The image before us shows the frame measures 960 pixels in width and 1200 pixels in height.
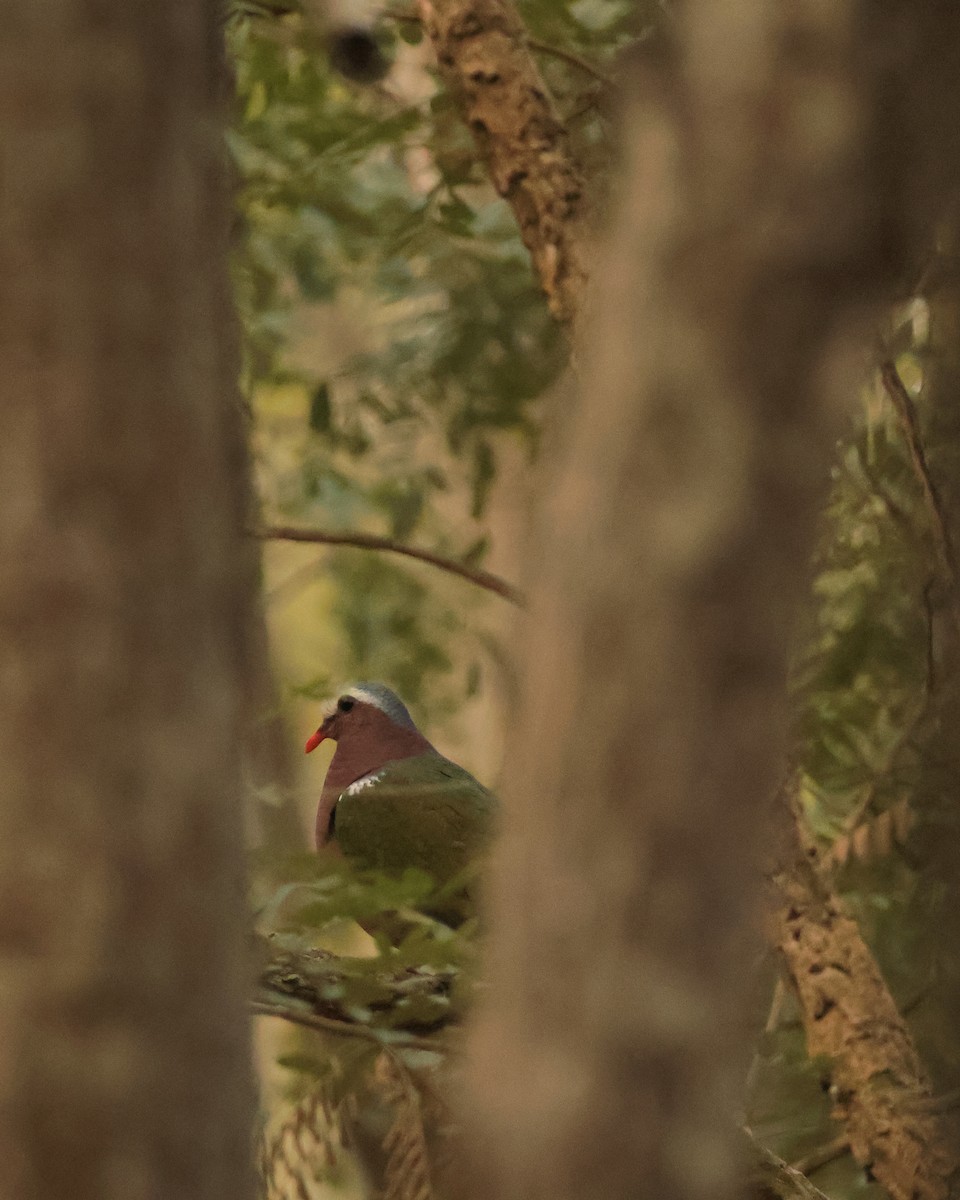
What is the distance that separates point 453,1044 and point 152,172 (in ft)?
5.44

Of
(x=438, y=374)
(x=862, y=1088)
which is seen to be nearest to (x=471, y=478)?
(x=438, y=374)

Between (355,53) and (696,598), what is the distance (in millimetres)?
2015

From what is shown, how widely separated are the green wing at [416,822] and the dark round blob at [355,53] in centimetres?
201

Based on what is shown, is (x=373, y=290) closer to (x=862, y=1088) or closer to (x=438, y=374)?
(x=438, y=374)

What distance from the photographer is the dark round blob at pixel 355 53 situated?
2.86 meters

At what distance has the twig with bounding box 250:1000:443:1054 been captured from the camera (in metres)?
2.30

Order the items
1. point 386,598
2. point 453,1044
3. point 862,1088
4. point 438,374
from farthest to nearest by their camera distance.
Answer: point 386,598, point 438,374, point 862,1088, point 453,1044

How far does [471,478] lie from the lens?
16.7 ft

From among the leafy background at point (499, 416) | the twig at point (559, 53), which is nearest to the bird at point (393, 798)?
the leafy background at point (499, 416)

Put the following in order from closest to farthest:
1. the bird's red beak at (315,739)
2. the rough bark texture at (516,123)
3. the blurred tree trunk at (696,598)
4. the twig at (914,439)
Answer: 1. the blurred tree trunk at (696,598)
2. the twig at (914,439)
3. the rough bark texture at (516,123)
4. the bird's red beak at (315,739)

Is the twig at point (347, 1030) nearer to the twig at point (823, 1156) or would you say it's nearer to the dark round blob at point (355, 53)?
the dark round blob at point (355, 53)

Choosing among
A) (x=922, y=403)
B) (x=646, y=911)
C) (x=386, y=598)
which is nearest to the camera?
(x=646, y=911)

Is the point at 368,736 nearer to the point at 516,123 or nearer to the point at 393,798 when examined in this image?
the point at 393,798

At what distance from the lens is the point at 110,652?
51.4 inches
